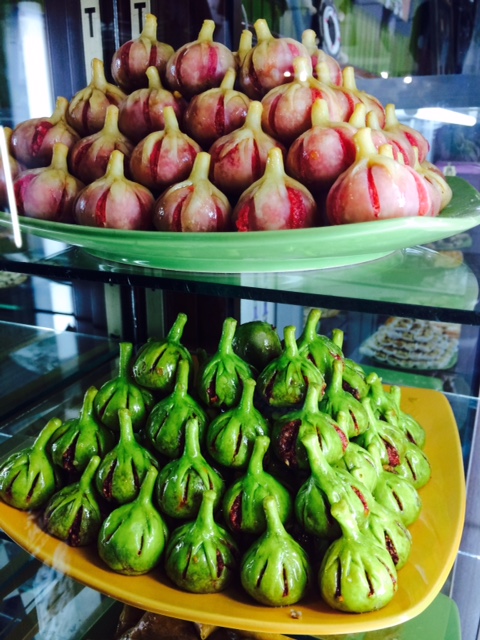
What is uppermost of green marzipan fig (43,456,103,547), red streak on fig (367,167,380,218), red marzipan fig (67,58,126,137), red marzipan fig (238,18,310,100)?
red marzipan fig (238,18,310,100)

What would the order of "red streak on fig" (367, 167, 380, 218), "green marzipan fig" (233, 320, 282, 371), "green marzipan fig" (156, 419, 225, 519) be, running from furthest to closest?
"green marzipan fig" (233, 320, 282, 371) < "green marzipan fig" (156, 419, 225, 519) < "red streak on fig" (367, 167, 380, 218)

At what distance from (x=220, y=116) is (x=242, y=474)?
28cm

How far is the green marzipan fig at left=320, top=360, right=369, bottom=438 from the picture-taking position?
48cm

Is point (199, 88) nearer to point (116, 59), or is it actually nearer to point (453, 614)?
point (116, 59)

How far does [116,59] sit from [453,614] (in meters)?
0.57

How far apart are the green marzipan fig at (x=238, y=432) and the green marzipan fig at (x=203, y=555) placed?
0.13 feet

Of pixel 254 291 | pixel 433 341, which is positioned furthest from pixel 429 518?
pixel 433 341

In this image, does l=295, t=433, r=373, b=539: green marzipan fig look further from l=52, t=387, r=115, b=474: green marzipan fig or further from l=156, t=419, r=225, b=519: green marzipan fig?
l=52, t=387, r=115, b=474: green marzipan fig

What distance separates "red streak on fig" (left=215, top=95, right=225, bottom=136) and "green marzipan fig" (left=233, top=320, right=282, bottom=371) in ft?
0.63

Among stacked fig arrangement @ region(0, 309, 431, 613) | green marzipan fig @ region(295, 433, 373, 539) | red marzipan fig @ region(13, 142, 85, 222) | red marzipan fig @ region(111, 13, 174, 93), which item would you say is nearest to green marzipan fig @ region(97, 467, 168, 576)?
stacked fig arrangement @ region(0, 309, 431, 613)

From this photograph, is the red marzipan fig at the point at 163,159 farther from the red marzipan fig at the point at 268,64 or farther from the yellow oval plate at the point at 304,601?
the yellow oval plate at the point at 304,601

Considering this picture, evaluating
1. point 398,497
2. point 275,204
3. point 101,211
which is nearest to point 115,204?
point 101,211

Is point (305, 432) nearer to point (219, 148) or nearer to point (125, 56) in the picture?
point (219, 148)

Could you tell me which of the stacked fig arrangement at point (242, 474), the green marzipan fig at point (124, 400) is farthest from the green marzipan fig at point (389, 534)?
the green marzipan fig at point (124, 400)
